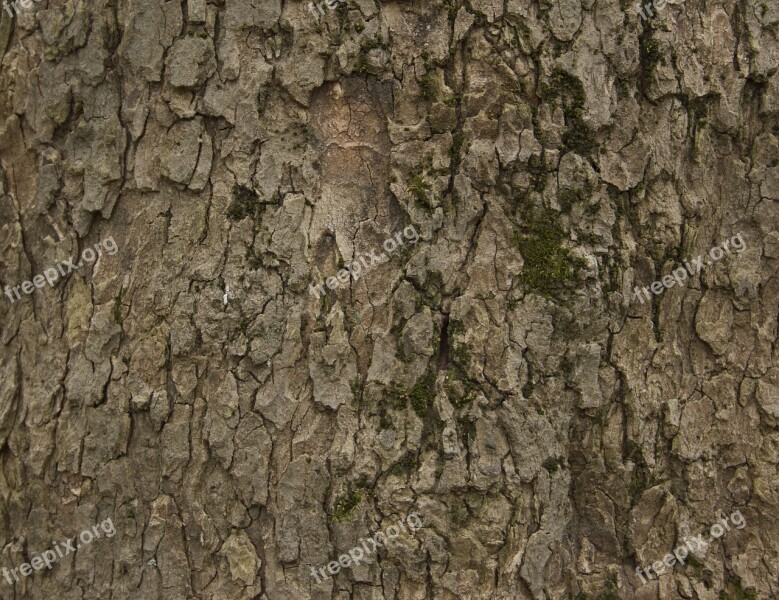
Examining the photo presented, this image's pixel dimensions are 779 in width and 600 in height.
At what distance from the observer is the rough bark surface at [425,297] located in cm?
195

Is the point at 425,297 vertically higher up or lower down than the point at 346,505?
higher up

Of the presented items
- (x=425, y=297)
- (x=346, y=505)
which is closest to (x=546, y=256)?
(x=425, y=297)

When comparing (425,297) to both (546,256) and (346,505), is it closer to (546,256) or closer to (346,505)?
(546,256)

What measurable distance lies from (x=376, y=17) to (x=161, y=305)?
3.30 ft

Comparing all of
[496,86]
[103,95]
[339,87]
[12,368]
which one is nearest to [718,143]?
[496,86]

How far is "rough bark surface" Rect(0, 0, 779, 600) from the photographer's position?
1.95 metres

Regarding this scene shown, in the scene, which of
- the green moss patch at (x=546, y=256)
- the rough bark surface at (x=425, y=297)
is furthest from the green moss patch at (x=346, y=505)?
the green moss patch at (x=546, y=256)

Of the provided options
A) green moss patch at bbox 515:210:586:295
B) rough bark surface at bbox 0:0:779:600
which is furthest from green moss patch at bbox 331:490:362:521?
green moss patch at bbox 515:210:586:295

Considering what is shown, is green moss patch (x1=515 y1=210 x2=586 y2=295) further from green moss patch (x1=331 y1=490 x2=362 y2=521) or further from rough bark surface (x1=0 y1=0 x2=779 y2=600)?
green moss patch (x1=331 y1=490 x2=362 y2=521)

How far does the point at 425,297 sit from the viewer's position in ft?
6.44

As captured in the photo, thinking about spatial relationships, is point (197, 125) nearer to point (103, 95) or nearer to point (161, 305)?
point (103, 95)

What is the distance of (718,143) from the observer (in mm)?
2098

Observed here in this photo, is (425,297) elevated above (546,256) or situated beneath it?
situated beneath

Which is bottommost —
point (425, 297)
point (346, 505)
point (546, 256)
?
point (346, 505)
